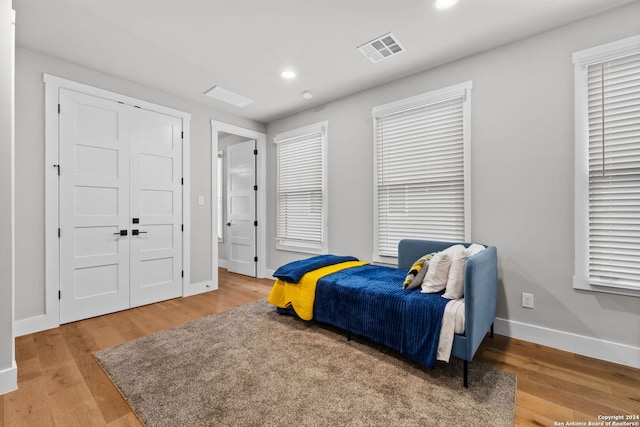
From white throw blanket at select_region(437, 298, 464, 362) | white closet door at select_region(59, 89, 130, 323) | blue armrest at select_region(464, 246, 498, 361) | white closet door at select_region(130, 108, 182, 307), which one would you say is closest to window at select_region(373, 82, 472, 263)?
blue armrest at select_region(464, 246, 498, 361)

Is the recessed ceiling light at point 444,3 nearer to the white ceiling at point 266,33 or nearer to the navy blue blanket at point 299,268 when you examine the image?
the white ceiling at point 266,33

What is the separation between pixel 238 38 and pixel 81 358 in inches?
119

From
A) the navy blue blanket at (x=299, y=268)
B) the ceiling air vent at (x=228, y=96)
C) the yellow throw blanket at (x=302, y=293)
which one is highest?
the ceiling air vent at (x=228, y=96)

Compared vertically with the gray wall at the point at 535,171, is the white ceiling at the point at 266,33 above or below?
above

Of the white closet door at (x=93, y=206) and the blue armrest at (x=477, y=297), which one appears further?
the white closet door at (x=93, y=206)

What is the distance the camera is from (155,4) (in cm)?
216

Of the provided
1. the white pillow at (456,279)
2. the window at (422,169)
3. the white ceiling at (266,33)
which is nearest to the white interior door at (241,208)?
the white ceiling at (266,33)

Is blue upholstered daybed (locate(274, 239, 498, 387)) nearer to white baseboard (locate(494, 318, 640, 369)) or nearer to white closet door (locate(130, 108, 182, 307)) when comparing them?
white baseboard (locate(494, 318, 640, 369))

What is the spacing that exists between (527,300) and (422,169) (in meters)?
1.59

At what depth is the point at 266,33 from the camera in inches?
98.5

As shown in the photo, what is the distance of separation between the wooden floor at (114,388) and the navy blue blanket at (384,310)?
63cm

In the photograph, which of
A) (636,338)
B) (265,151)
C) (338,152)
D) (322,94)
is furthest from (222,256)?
(636,338)

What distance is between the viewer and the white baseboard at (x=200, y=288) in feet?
12.9

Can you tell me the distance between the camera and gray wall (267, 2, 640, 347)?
7.31 ft
